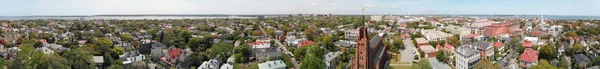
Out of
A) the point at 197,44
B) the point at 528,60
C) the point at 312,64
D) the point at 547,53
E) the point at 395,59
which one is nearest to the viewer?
the point at 312,64

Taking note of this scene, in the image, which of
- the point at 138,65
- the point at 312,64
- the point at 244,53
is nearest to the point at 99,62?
the point at 138,65

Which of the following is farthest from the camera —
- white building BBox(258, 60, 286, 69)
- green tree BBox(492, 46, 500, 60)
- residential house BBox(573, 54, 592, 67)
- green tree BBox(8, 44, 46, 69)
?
green tree BBox(492, 46, 500, 60)

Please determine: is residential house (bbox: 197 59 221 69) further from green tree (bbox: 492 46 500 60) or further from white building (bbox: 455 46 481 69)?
green tree (bbox: 492 46 500 60)

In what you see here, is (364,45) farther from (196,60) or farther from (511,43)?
(511,43)

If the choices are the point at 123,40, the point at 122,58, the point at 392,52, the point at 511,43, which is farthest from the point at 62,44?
the point at 511,43

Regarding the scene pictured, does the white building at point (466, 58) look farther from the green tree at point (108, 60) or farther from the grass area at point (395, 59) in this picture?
the green tree at point (108, 60)

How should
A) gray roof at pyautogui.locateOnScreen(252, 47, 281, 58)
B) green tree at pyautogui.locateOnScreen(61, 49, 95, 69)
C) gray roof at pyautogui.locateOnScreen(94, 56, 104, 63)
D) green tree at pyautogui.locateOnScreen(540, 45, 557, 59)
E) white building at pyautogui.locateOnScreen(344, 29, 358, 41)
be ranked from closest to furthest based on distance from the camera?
green tree at pyautogui.locateOnScreen(61, 49, 95, 69) → gray roof at pyautogui.locateOnScreen(94, 56, 104, 63) → green tree at pyautogui.locateOnScreen(540, 45, 557, 59) → gray roof at pyautogui.locateOnScreen(252, 47, 281, 58) → white building at pyautogui.locateOnScreen(344, 29, 358, 41)

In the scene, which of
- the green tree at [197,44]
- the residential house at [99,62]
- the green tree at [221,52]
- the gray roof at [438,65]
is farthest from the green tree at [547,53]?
the residential house at [99,62]

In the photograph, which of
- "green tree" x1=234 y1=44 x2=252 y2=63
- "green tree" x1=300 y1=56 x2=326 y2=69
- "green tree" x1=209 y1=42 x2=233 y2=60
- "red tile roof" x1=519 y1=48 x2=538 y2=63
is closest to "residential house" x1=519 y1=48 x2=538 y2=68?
"red tile roof" x1=519 y1=48 x2=538 y2=63

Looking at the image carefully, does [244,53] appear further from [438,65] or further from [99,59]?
[438,65]
